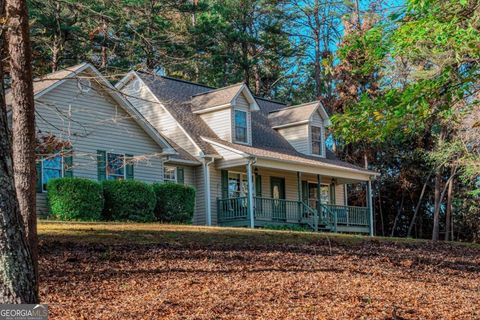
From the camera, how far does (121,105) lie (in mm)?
22297

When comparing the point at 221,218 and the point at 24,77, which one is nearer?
the point at 24,77

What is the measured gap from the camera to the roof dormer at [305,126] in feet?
101

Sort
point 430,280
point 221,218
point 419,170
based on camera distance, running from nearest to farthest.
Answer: point 430,280, point 221,218, point 419,170

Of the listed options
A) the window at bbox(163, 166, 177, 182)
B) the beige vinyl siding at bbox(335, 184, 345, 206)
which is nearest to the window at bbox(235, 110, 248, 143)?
the window at bbox(163, 166, 177, 182)

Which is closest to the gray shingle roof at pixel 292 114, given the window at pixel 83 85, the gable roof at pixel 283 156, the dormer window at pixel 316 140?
the dormer window at pixel 316 140

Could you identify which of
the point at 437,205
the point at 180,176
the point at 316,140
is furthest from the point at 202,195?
the point at 437,205

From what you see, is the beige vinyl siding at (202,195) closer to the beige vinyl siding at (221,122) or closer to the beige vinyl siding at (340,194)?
the beige vinyl siding at (221,122)

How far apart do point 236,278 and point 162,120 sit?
17.2m

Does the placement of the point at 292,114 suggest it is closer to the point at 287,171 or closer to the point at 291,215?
the point at 287,171

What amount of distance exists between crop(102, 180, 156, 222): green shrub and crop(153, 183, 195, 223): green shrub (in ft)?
3.85

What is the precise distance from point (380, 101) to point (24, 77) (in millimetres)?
6034

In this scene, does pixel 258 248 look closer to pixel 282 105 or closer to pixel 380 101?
pixel 380 101

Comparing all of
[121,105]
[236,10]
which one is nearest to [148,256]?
[121,105]

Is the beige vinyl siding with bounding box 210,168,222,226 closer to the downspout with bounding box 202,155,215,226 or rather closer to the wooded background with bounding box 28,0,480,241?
the downspout with bounding box 202,155,215,226
